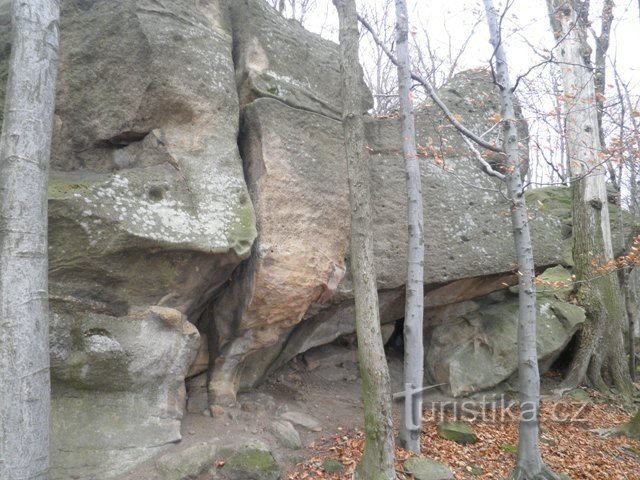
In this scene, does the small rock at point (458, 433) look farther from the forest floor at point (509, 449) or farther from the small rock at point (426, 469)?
the small rock at point (426, 469)

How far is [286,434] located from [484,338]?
4317mm

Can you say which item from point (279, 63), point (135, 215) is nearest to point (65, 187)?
point (135, 215)

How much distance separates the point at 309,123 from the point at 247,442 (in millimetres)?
4526

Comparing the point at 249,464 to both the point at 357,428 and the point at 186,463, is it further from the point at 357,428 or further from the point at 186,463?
the point at 357,428

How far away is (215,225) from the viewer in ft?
19.1

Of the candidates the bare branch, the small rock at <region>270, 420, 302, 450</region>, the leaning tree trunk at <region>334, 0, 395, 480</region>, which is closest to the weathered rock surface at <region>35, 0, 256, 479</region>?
the small rock at <region>270, 420, 302, 450</region>

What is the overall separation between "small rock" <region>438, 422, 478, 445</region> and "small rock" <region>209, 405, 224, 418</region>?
10.8 ft

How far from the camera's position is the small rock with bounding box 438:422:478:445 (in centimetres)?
684

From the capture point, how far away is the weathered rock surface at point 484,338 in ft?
26.9

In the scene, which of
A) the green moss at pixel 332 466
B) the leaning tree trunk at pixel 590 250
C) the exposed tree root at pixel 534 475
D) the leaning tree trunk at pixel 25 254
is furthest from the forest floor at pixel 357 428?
the leaning tree trunk at pixel 25 254

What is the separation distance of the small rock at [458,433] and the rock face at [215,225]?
1111mm

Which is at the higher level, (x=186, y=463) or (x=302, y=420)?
(x=186, y=463)

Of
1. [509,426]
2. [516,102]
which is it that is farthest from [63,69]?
[509,426]

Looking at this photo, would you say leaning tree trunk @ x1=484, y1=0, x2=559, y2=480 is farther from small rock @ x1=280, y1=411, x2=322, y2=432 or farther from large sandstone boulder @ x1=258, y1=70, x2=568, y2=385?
small rock @ x1=280, y1=411, x2=322, y2=432
